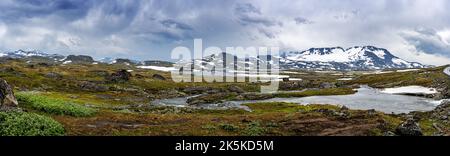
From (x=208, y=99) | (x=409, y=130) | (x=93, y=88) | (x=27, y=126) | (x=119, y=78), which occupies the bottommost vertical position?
(x=208, y=99)

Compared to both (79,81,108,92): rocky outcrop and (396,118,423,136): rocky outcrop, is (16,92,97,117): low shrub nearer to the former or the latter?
(396,118,423,136): rocky outcrop

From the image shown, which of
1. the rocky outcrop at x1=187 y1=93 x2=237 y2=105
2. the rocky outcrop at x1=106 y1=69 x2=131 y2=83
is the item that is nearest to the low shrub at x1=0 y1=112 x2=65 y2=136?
the rocky outcrop at x1=187 y1=93 x2=237 y2=105

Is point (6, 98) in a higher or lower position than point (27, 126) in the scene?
higher

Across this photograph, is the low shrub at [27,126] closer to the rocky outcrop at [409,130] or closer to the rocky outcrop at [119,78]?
the rocky outcrop at [409,130]

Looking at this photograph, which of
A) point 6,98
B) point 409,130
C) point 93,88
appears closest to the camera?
point 409,130

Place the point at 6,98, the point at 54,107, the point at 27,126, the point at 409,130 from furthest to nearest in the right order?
the point at 54,107
the point at 6,98
the point at 409,130
the point at 27,126

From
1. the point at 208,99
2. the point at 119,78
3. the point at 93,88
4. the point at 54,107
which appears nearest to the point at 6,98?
the point at 54,107

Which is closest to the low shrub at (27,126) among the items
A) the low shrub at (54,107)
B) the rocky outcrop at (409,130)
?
the low shrub at (54,107)

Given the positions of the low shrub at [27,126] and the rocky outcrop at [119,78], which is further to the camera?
the rocky outcrop at [119,78]

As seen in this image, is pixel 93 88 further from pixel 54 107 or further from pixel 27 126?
pixel 27 126
